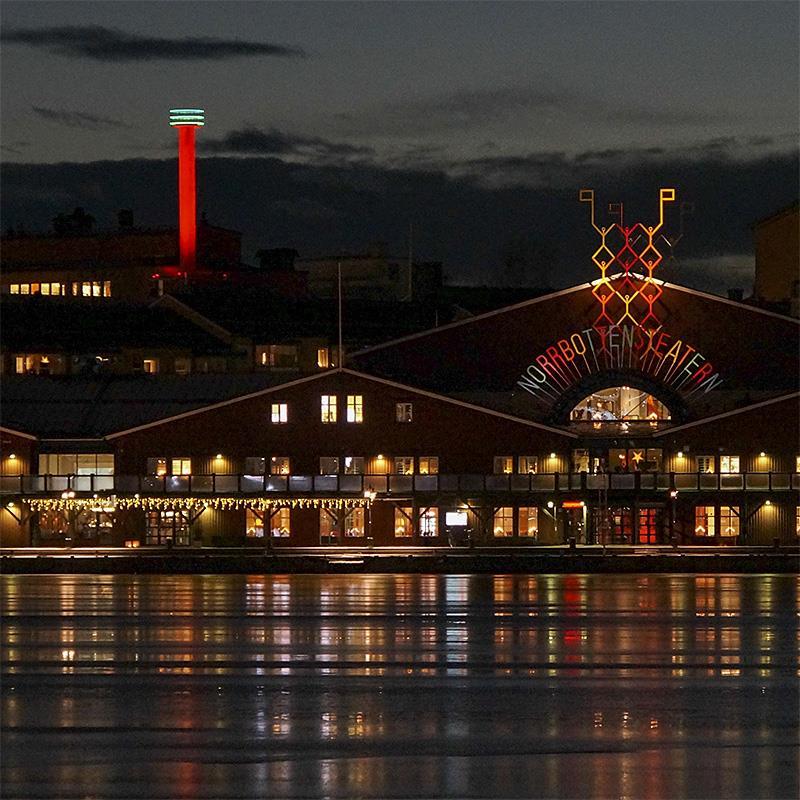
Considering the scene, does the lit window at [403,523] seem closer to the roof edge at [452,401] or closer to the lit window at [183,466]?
the roof edge at [452,401]

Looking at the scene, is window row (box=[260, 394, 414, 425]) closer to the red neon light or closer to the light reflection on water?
the light reflection on water

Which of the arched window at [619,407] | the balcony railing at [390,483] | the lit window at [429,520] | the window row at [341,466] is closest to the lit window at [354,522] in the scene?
the balcony railing at [390,483]

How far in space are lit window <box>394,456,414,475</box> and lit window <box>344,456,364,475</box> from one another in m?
1.58

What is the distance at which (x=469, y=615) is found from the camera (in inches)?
2041

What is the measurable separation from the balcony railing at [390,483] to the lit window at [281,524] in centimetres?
111

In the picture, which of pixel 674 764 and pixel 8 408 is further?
pixel 8 408

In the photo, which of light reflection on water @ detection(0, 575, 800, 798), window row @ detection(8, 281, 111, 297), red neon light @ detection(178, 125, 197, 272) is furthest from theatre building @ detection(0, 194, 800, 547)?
window row @ detection(8, 281, 111, 297)

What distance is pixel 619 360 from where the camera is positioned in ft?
328

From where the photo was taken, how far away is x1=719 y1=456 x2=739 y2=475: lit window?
91625mm

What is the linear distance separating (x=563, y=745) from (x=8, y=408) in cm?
7349

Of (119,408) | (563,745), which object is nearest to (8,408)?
(119,408)

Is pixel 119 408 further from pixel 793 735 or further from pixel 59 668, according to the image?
pixel 793 735

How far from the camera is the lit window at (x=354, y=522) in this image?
91750mm

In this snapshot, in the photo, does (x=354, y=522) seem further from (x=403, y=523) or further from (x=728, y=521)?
(x=728, y=521)
